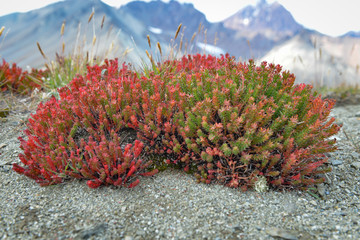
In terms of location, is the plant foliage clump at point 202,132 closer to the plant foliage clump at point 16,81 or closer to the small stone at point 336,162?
the small stone at point 336,162

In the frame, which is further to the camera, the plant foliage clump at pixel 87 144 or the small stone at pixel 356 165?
the small stone at pixel 356 165

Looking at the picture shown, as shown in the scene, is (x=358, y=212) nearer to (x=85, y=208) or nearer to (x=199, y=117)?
(x=199, y=117)

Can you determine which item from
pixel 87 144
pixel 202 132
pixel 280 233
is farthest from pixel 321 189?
pixel 87 144

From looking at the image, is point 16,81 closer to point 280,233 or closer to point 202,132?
point 202,132

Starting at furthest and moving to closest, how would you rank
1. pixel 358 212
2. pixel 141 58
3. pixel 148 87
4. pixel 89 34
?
1. pixel 89 34
2. pixel 141 58
3. pixel 148 87
4. pixel 358 212

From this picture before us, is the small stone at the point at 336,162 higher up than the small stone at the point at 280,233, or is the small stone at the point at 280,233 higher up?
the small stone at the point at 280,233

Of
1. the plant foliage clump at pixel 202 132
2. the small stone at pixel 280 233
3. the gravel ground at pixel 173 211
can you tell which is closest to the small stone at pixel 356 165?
the gravel ground at pixel 173 211

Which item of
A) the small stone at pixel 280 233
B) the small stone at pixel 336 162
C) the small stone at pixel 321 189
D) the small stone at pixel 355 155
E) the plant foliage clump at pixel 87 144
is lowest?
the small stone at pixel 355 155

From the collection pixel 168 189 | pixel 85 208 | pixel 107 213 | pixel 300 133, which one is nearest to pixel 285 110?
pixel 300 133
